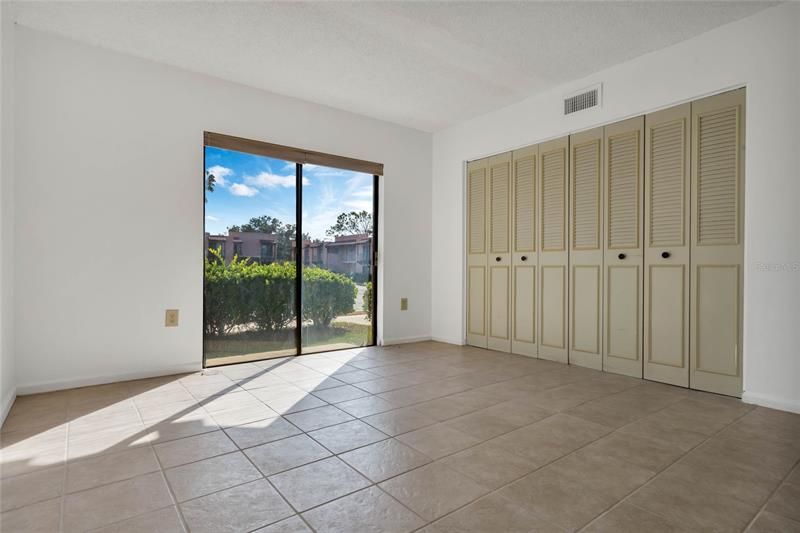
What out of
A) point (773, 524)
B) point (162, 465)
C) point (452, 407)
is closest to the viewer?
point (773, 524)

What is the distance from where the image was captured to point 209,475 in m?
1.74

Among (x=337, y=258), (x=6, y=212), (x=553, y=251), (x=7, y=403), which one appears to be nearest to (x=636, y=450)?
(x=553, y=251)

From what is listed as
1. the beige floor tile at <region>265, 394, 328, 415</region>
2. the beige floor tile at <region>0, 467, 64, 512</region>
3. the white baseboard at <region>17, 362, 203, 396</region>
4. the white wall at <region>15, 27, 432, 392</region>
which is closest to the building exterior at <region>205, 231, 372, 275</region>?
the white wall at <region>15, 27, 432, 392</region>

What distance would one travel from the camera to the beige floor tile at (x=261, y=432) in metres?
2.09

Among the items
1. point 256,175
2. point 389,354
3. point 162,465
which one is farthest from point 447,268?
point 162,465

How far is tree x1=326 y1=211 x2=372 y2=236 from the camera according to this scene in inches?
177

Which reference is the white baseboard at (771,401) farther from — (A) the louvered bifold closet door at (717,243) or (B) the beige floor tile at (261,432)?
(B) the beige floor tile at (261,432)

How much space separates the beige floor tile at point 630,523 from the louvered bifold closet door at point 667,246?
77.4 inches

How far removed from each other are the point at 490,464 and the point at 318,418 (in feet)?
3.38

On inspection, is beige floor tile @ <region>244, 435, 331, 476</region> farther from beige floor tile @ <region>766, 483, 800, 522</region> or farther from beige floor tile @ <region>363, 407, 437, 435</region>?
beige floor tile @ <region>766, 483, 800, 522</region>

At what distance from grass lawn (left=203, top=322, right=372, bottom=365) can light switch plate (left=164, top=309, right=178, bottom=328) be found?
320 millimetres

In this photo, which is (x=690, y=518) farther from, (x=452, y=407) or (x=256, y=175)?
(x=256, y=175)

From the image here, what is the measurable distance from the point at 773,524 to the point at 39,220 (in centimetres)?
416

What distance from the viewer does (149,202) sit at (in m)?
3.29
